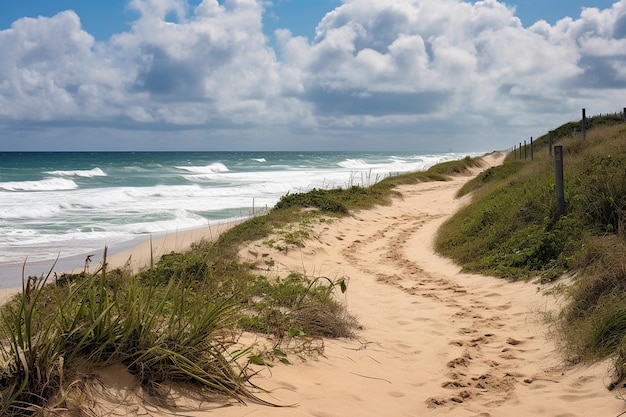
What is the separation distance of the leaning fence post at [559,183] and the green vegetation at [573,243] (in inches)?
5.2

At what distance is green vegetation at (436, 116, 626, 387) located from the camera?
5.24m


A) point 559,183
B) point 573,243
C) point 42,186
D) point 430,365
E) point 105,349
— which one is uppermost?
point 559,183

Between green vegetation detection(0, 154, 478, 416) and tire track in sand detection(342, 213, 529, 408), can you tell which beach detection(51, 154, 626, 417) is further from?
green vegetation detection(0, 154, 478, 416)

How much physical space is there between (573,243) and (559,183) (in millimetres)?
1317

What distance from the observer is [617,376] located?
4.28 m

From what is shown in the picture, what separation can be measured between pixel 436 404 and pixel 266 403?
1439 millimetres

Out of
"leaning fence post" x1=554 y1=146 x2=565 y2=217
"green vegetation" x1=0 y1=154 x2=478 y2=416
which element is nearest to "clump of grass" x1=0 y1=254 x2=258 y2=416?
"green vegetation" x1=0 y1=154 x2=478 y2=416

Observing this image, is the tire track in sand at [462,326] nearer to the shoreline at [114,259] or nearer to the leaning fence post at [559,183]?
the leaning fence post at [559,183]

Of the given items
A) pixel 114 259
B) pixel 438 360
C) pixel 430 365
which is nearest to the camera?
pixel 430 365

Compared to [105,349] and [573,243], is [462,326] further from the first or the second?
[105,349]

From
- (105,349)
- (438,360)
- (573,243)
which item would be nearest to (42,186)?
(573,243)

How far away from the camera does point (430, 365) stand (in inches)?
221

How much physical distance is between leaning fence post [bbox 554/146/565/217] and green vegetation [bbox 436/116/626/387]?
0.13m

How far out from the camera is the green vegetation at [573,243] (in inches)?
206
